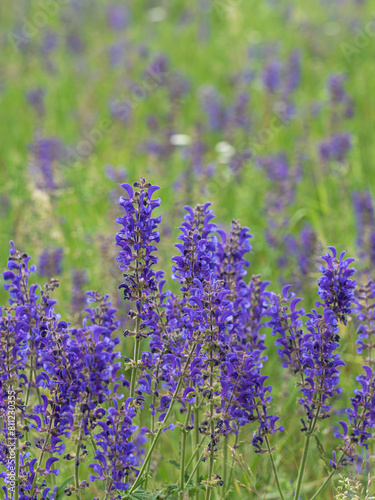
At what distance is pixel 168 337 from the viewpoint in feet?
8.26

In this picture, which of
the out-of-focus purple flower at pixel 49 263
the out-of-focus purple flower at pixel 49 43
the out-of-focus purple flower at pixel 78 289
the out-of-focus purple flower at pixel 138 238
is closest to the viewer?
the out-of-focus purple flower at pixel 138 238

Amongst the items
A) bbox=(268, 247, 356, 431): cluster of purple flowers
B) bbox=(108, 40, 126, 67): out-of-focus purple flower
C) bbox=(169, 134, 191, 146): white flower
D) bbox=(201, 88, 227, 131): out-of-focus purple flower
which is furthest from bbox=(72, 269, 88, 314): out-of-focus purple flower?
bbox=(108, 40, 126, 67): out-of-focus purple flower

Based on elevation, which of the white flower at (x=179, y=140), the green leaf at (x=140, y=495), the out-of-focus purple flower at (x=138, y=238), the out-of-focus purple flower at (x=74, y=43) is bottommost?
the green leaf at (x=140, y=495)

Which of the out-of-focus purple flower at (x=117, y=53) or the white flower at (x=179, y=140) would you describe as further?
the out-of-focus purple flower at (x=117, y=53)

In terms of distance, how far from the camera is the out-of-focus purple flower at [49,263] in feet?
15.5

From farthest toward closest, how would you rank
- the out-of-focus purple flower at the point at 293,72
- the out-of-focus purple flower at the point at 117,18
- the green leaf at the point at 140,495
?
the out-of-focus purple flower at the point at 117,18
the out-of-focus purple flower at the point at 293,72
the green leaf at the point at 140,495

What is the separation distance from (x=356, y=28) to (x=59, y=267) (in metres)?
8.06

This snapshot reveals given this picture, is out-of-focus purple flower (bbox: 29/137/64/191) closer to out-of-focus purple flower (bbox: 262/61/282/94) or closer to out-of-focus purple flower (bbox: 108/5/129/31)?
out-of-focus purple flower (bbox: 262/61/282/94)

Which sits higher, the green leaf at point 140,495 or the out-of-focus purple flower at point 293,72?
the out-of-focus purple flower at point 293,72

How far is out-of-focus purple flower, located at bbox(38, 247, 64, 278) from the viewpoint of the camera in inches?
186

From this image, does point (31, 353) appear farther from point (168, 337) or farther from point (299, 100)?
point (299, 100)

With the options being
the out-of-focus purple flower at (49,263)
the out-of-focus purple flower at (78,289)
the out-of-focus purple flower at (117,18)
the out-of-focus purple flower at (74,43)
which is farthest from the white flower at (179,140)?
the out-of-focus purple flower at (117,18)

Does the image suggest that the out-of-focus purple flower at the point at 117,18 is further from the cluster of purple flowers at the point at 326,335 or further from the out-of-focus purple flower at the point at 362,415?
the out-of-focus purple flower at the point at 362,415

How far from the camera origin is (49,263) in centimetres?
Result: 472
